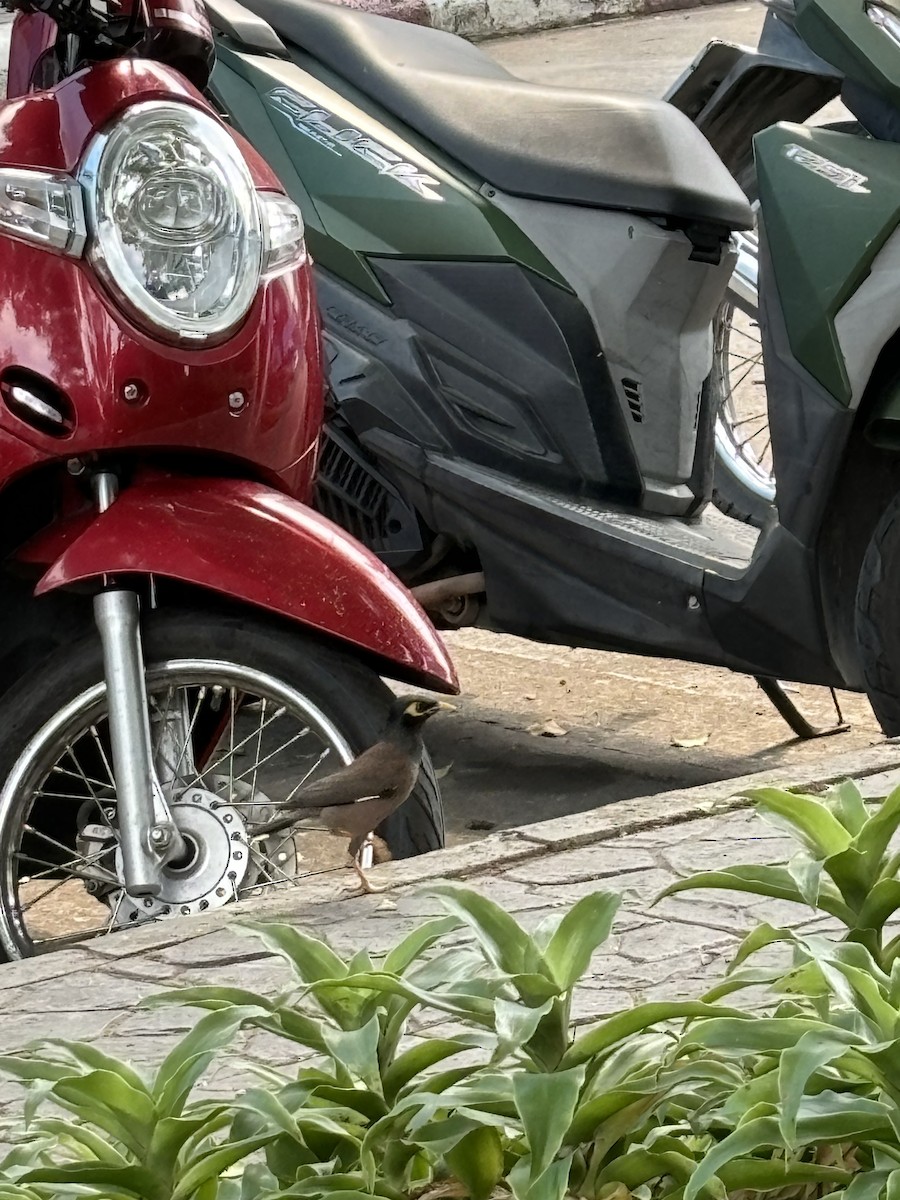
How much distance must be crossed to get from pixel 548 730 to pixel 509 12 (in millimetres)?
10943

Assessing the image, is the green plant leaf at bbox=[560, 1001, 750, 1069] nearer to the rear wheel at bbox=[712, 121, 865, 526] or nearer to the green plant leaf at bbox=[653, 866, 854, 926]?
the green plant leaf at bbox=[653, 866, 854, 926]

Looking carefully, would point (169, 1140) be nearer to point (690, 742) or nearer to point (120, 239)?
point (120, 239)

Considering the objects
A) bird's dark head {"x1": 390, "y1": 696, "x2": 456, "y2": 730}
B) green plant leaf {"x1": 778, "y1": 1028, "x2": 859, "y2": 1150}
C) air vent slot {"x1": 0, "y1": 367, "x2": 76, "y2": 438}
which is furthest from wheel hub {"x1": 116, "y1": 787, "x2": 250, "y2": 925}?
green plant leaf {"x1": 778, "y1": 1028, "x2": 859, "y2": 1150}

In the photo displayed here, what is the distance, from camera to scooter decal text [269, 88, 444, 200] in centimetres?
456

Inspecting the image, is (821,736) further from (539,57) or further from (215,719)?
(539,57)

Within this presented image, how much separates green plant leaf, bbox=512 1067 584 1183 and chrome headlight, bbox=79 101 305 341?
1.71 m

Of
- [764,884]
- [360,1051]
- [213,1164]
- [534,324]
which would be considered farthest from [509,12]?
[213,1164]

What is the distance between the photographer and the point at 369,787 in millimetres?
2984

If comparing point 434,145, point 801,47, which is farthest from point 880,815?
point 801,47

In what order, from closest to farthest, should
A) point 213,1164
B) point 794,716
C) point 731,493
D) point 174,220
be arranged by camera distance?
point 213,1164 → point 174,220 → point 794,716 → point 731,493

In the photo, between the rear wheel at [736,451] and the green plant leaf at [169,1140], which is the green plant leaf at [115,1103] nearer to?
the green plant leaf at [169,1140]

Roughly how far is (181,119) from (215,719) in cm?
96

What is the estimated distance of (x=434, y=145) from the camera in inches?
183

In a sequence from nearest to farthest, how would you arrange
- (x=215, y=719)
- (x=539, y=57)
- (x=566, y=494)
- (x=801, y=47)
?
(x=215, y=719), (x=566, y=494), (x=801, y=47), (x=539, y=57)
